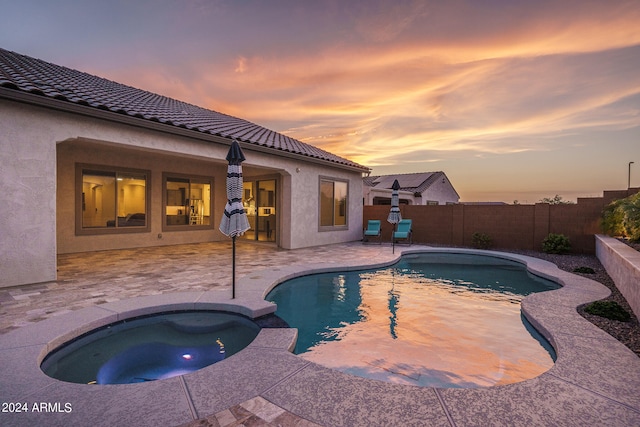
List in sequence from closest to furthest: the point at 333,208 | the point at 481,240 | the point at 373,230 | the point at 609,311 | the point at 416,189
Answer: the point at 609,311, the point at 481,240, the point at 333,208, the point at 373,230, the point at 416,189

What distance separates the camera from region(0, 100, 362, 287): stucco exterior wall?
5.67 meters

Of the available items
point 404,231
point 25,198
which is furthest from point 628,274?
point 25,198

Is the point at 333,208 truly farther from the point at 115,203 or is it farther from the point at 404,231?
the point at 115,203

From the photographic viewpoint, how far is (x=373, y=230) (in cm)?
1403

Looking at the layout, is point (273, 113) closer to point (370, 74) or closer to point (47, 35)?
point (370, 74)

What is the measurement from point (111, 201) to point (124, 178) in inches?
35.9

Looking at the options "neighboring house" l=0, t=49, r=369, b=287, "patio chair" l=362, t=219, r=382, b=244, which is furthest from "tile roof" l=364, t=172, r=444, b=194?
"neighboring house" l=0, t=49, r=369, b=287

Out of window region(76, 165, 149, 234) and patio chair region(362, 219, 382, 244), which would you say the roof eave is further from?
patio chair region(362, 219, 382, 244)

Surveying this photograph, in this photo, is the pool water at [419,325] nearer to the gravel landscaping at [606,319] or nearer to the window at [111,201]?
the gravel landscaping at [606,319]

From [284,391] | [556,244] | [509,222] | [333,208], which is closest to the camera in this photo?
[284,391]

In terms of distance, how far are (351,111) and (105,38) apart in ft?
30.6

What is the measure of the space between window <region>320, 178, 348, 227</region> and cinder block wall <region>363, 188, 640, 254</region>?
2.16m

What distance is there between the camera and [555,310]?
4820 mm

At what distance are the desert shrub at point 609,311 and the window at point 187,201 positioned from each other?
12441 millimetres
